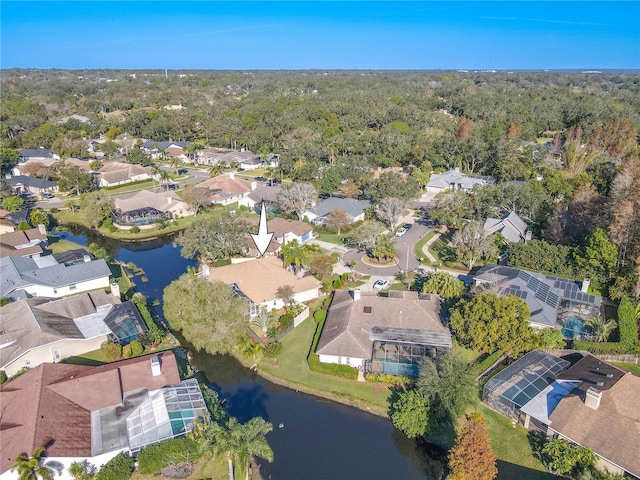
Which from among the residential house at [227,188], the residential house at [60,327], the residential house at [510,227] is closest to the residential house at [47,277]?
the residential house at [60,327]

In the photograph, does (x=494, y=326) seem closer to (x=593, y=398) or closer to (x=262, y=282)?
(x=593, y=398)

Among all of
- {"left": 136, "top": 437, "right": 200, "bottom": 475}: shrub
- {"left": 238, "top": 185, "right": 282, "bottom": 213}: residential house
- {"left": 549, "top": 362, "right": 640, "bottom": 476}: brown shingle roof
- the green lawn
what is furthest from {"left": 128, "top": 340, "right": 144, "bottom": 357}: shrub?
→ {"left": 238, "top": 185, "right": 282, "bottom": 213}: residential house

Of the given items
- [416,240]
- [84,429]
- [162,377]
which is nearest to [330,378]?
[162,377]

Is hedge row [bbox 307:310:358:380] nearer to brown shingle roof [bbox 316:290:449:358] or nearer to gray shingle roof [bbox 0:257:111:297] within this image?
brown shingle roof [bbox 316:290:449:358]

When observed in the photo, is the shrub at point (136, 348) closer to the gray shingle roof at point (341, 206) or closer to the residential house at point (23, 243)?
the residential house at point (23, 243)

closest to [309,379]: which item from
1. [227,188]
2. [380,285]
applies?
[380,285]
